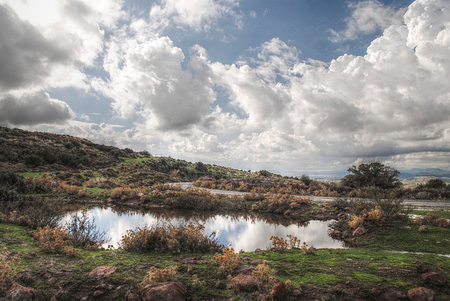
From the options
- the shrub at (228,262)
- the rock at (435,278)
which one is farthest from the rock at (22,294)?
the rock at (435,278)

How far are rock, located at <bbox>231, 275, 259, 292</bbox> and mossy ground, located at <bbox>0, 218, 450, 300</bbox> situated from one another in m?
0.23

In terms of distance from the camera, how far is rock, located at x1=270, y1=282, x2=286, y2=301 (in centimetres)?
429

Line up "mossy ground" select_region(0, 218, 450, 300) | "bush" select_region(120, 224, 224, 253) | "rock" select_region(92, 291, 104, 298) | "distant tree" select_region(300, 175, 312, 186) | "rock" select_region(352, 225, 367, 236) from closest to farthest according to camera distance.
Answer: "rock" select_region(92, 291, 104, 298) < "mossy ground" select_region(0, 218, 450, 300) < "bush" select_region(120, 224, 224, 253) < "rock" select_region(352, 225, 367, 236) < "distant tree" select_region(300, 175, 312, 186)

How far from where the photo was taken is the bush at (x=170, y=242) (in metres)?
7.41

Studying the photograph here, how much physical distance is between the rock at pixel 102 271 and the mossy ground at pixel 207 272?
0.40 feet

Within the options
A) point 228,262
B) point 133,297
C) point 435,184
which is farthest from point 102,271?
point 435,184

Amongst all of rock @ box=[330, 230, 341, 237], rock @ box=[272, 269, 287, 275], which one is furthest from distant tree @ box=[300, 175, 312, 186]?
rock @ box=[272, 269, 287, 275]

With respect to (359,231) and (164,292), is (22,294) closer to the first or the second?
(164,292)

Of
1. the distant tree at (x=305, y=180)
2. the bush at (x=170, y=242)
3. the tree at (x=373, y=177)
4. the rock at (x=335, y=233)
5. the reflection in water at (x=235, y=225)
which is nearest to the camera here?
the bush at (x=170, y=242)

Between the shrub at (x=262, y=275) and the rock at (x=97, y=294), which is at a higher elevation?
the shrub at (x=262, y=275)

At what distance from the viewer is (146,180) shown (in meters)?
31.6

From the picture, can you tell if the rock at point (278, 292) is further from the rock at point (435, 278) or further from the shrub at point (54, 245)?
the shrub at point (54, 245)

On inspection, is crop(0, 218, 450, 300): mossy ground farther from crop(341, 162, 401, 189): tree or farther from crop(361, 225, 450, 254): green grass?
crop(341, 162, 401, 189): tree

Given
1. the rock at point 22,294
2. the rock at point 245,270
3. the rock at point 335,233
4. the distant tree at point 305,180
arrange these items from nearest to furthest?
the rock at point 22,294, the rock at point 245,270, the rock at point 335,233, the distant tree at point 305,180
